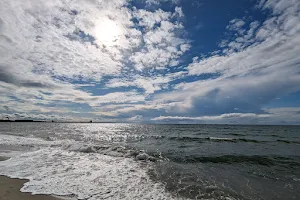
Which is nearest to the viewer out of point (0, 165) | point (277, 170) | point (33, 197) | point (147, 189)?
point (33, 197)

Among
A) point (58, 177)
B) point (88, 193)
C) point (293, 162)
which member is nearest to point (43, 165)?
point (58, 177)

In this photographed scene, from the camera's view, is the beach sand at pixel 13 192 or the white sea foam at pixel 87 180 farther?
A: the white sea foam at pixel 87 180

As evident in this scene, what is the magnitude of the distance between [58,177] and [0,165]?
16.1 ft

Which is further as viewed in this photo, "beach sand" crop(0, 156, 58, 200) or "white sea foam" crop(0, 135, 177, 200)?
"white sea foam" crop(0, 135, 177, 200)

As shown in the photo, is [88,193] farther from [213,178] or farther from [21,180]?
[213,178]

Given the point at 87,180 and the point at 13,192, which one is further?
the point at 87,180

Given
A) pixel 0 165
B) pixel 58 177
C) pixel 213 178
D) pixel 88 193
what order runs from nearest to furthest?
pixel 88 193 < pixel 58 177 < pixel 213 178 < pixel 0 165

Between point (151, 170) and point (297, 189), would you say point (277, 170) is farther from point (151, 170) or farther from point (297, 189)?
point (151, 170)

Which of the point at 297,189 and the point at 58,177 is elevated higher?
the point at 58,177

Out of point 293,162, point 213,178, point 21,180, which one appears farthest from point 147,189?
point 293,162

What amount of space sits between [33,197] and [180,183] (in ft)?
20.2

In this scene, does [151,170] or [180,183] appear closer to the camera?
[180,183]

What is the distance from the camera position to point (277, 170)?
12.0 m

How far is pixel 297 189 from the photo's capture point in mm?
8516
